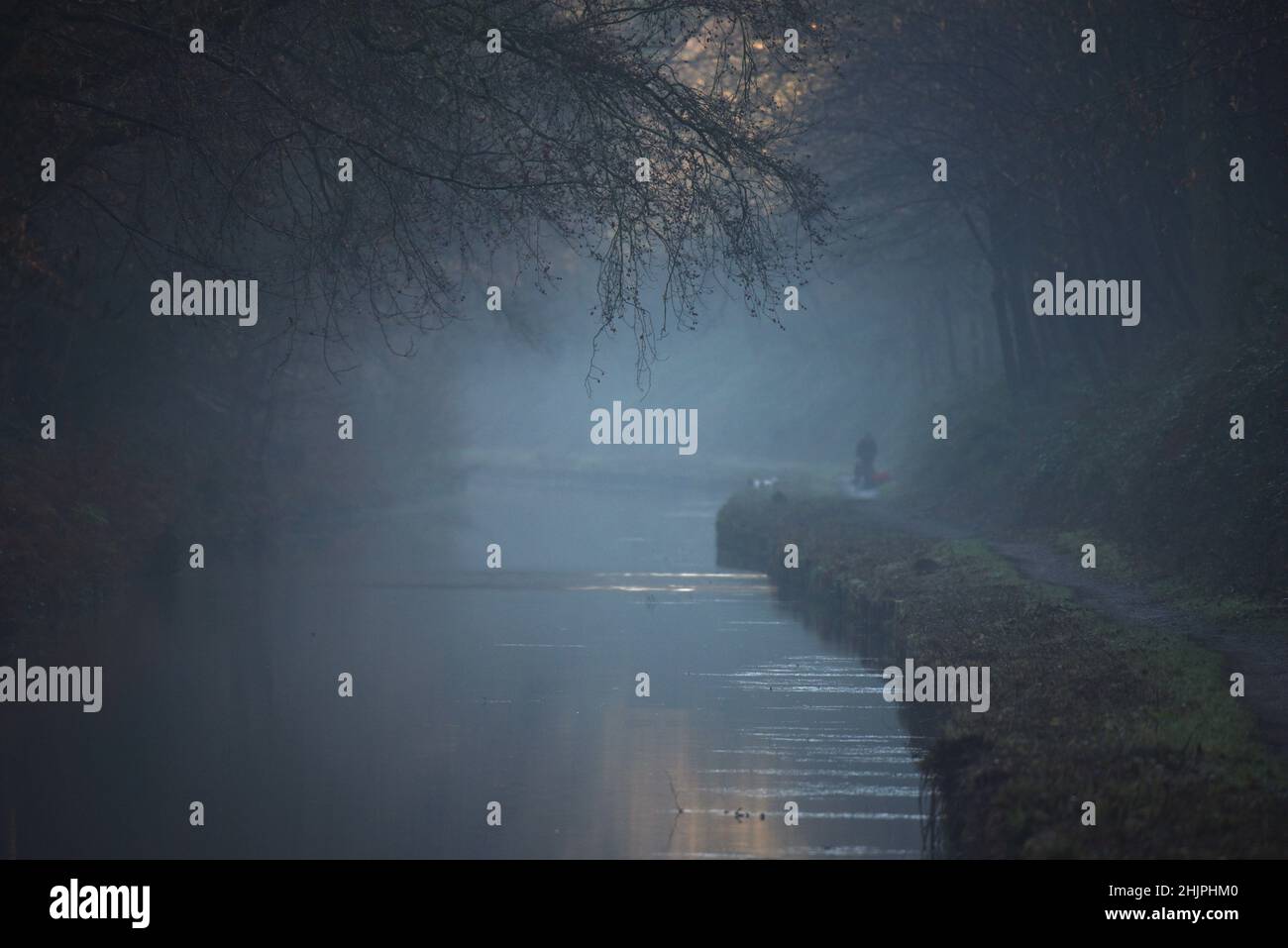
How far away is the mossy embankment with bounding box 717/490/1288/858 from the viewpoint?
8633mm

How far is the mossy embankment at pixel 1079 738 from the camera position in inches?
340

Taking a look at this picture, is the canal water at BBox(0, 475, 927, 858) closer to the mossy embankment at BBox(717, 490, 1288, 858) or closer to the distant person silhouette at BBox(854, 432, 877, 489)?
the mossy embankment at BBox(717, 490, 1288, 858)

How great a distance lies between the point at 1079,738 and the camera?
428 inches

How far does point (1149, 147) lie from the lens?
2511cm

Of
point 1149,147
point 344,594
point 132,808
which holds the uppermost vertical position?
point 1149,147

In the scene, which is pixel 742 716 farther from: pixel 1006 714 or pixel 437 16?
pixel 437 16

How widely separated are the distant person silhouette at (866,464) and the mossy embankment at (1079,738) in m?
23.6

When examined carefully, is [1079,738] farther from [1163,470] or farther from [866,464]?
[866,464]

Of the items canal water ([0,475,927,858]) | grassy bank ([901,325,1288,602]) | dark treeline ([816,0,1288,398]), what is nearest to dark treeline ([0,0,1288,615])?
dark treeline ([816,0,1288,398])

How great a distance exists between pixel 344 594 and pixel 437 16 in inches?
524

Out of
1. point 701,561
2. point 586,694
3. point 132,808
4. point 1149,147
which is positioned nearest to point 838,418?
point 701,561

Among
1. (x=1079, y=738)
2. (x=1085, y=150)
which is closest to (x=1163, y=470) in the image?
(x=1085, y=150)

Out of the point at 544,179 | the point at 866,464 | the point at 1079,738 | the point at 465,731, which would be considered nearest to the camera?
the point at 1079,738

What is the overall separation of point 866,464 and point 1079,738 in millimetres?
34302
